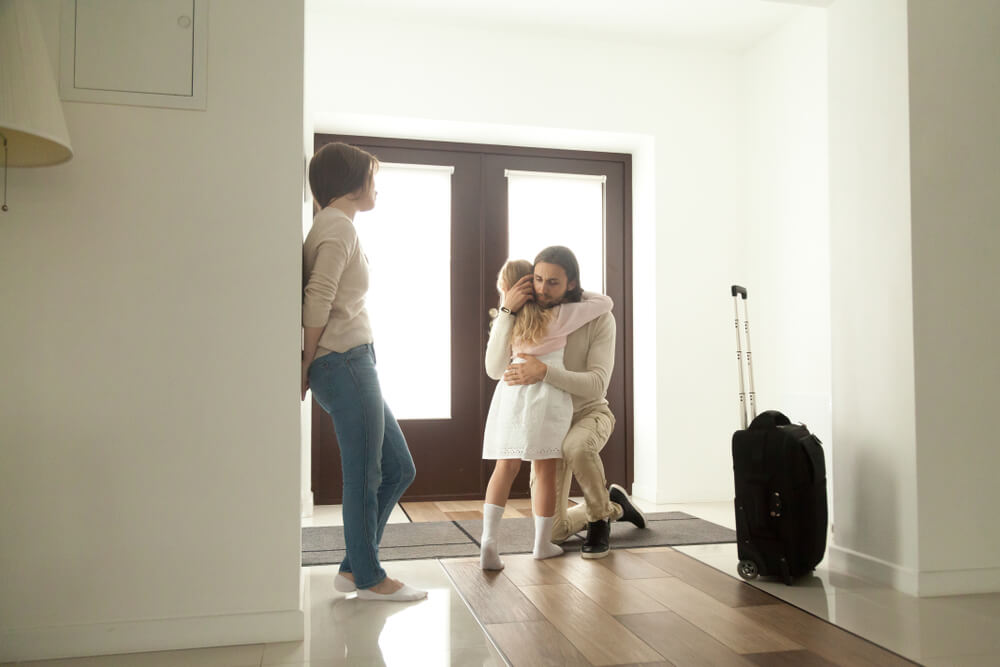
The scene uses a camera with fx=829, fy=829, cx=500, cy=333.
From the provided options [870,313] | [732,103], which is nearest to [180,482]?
[870,313]

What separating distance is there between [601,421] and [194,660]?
1735mm

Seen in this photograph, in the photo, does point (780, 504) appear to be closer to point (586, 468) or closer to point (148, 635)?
point (586, 468)

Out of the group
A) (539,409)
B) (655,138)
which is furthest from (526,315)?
(655,138)

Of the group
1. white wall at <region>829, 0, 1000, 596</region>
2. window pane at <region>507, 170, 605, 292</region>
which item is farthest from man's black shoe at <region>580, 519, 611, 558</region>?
window pane at <region>507, 170, 605, 292</region>

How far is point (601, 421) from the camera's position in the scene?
328 cm

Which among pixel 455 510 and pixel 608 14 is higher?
pixel 608 14

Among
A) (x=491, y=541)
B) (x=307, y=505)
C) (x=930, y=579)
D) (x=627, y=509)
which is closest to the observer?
(x=930, y=579)

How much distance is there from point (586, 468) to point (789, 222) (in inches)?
77.6

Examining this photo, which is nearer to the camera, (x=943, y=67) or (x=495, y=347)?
(x=943, y=67)

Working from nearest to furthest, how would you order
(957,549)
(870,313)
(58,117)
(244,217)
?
(58,117) → (244,217) → (957,549) → (870,313)

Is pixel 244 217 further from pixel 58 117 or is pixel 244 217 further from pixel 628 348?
pixel 628 348

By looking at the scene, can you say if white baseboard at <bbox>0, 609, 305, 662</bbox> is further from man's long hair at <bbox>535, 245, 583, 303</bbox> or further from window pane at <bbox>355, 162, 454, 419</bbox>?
window pane at <bbox>355, 162, 454, 419</bbox>

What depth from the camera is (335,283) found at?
2.39 m

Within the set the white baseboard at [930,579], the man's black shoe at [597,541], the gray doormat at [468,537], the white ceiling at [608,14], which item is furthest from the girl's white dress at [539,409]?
the white ceiling at [608,14]
